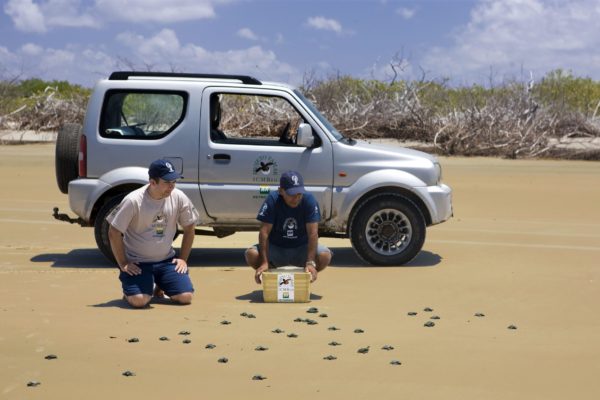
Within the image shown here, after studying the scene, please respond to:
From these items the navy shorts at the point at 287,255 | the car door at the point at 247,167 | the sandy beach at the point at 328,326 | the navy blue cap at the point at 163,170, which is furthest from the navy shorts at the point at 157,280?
the car door at the point at 247,167

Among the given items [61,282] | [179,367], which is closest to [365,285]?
[61,282]

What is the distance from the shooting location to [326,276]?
11.2 m

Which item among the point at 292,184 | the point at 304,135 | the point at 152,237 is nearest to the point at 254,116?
the point at 304,135

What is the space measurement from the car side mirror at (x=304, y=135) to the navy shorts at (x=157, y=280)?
249 cm

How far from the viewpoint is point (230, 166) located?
461 inches

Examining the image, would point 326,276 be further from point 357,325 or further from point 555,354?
point 555,354

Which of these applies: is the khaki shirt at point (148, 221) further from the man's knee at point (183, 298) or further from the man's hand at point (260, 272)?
the man's hand at point (260, 272)

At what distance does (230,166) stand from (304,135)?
867 mm

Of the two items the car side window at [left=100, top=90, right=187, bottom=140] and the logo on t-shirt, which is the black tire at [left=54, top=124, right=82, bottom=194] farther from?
the logo on t-shirt

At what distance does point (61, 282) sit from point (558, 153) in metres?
21.2

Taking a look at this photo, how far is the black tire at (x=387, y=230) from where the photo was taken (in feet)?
38.7

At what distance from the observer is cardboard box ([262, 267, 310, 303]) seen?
31.2 feet

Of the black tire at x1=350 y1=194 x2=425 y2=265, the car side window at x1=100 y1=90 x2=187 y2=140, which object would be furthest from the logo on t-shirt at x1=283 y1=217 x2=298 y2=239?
the car side window at x1=100 y1=90 x2=187 y2=140

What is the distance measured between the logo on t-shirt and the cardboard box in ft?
2.34
